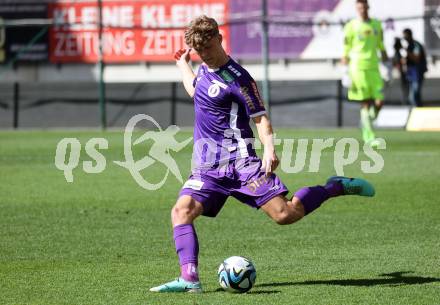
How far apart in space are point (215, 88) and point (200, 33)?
0.47 meters

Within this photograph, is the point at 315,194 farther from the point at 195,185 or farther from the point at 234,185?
the point at 195,185

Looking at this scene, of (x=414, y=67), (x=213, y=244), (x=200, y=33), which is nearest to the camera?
(x=200, y=33)

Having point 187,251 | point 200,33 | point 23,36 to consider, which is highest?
point 200,33

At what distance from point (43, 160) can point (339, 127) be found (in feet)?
33.1

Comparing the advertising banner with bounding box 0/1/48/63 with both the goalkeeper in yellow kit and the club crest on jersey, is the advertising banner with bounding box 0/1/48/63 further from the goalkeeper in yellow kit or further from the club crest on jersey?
the club crest on jersey

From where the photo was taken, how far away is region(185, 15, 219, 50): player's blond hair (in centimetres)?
750

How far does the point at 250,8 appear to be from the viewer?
104 feet

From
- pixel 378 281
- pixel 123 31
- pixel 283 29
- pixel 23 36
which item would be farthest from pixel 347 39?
pixel 23 36

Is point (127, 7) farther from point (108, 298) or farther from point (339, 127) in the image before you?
point (108, 298)

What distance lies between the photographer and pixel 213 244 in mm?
9750

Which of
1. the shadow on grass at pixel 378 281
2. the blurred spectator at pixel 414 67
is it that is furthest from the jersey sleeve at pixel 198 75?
the blurred spectator at pixel 414 67

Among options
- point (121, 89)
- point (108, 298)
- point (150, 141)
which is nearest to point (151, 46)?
point (121, 89)

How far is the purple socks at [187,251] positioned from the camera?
7492mm

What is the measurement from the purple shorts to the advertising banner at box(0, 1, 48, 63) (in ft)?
80.4
